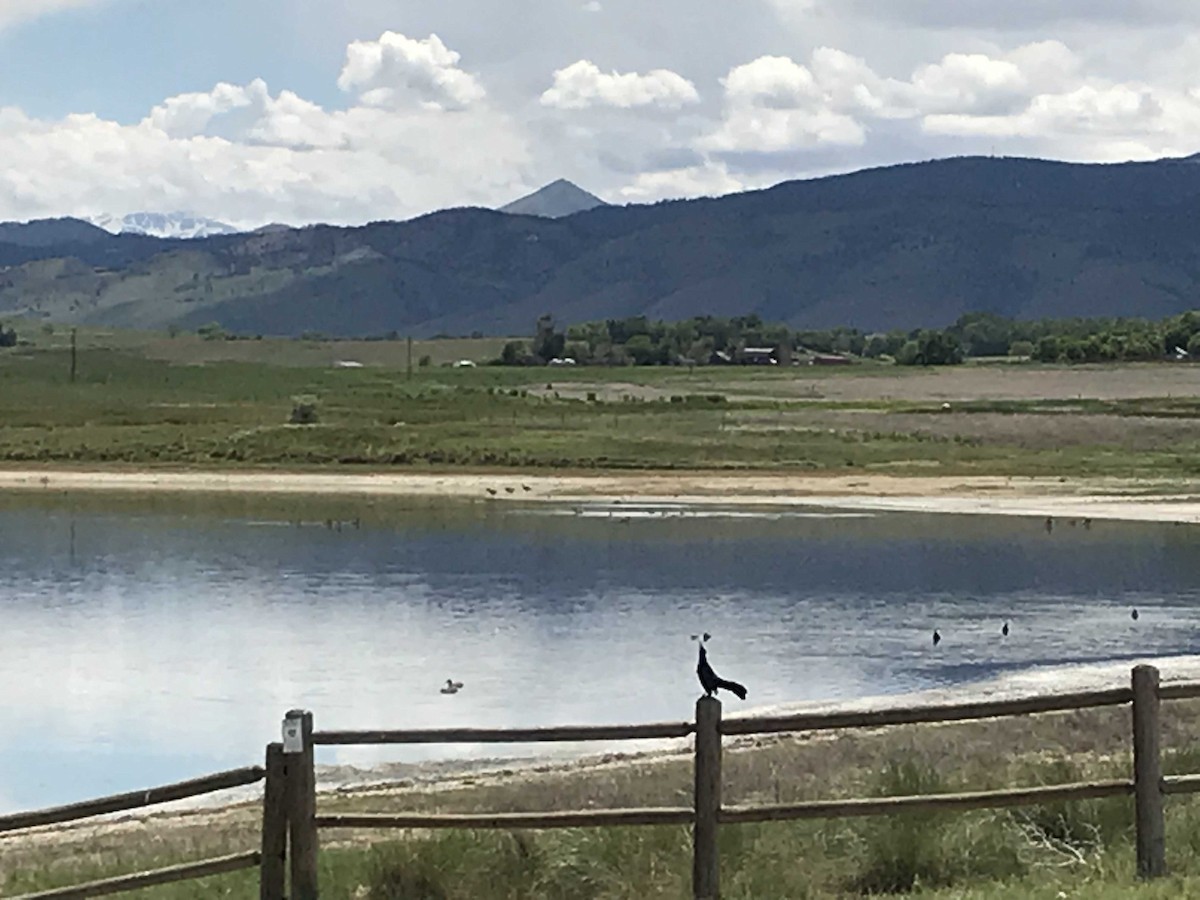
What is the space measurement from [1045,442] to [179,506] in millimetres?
31457

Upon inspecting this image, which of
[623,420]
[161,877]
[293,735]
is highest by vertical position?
[293,735]

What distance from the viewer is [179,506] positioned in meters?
56.7

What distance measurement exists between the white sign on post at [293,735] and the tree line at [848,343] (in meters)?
119

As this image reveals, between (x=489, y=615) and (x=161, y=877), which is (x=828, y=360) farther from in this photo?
(x=161, y=877)

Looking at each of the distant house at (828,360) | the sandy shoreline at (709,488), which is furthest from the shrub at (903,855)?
the distant house at (828,360)

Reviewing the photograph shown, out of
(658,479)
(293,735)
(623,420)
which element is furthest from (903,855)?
(623,420)

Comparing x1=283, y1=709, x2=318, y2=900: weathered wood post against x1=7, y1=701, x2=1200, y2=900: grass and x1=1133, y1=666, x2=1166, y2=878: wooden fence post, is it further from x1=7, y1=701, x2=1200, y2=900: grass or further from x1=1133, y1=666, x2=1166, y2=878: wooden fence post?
x1=1133, y1=666, x2=1166, y2=878: wooden fence post

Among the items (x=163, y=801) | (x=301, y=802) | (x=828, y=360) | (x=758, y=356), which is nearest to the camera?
(x=301, y=802)

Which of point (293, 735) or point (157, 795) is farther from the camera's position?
point (157, 795)

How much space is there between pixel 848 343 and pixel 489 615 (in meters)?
147

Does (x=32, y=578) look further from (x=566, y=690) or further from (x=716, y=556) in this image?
(x=566, y=690)

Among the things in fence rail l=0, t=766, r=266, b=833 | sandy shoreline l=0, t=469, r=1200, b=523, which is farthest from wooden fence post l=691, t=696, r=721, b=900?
sandy shoreline l=0, t=469, r=1200, b=523

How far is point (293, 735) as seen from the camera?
9328mm

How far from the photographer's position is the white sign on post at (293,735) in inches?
367
